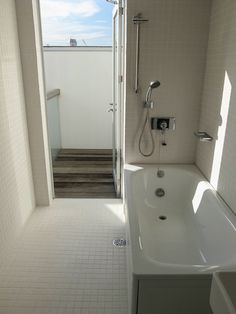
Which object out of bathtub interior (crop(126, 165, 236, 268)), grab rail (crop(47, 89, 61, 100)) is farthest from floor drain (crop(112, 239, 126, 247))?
grab rail (crop(47, 89, 61, 100))

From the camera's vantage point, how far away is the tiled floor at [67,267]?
1691 millimetres

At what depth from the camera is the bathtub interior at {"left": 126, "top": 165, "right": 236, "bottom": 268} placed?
1.76 m

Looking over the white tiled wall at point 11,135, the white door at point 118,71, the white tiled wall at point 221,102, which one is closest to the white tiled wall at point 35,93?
the white tiled wall at point 11,135

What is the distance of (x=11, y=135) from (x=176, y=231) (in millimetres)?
1589

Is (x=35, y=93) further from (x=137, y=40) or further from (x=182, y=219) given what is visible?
(x=182, y=219)

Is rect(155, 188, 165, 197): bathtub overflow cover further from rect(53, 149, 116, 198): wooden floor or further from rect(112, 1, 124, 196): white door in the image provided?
rect(53, 149, 116, 198): wooden floor

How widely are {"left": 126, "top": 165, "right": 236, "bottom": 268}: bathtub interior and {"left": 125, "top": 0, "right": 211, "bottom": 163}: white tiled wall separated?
0.25 meters

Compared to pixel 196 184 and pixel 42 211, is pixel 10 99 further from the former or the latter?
pixel 196 184

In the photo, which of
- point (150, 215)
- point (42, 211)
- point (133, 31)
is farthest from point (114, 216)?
point (133, 31)

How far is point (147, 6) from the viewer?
2246 mm

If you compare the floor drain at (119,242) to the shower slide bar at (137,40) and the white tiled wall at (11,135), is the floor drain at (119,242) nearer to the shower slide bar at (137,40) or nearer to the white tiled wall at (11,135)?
the white tiled wall at (11,135)

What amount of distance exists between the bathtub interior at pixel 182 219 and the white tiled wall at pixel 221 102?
130mm

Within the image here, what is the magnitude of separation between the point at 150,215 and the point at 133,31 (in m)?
1.62

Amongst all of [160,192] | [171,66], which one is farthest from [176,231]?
[171,66]
